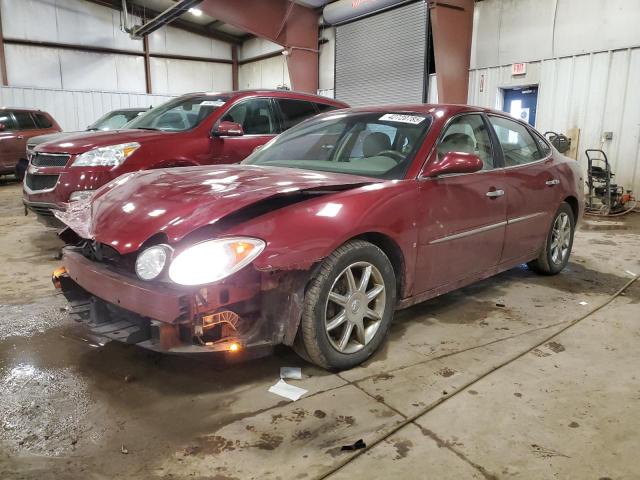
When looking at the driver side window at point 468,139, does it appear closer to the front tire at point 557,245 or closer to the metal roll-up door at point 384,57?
the front tire at point 557,245

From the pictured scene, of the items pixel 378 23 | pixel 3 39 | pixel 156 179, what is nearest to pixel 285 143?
pixel 156 179

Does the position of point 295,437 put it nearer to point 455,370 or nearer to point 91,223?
point 455,370

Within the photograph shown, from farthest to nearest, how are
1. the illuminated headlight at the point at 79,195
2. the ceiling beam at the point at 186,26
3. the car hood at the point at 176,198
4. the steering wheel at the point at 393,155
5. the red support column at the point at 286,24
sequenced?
the ceiling beam at the point at 186,26 < the red support column at the point at 286,24 < the illuminated headlight at the point at 79,195 < the steering wheel at the point at 393,155 < the car hood at the point at 176,198

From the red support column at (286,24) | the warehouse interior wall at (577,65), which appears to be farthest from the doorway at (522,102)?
the red support column at (286,24)

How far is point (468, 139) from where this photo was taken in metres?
3.21

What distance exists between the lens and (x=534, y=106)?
9.34m

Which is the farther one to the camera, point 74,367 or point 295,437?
point 74,367

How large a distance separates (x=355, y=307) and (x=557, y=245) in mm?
2523

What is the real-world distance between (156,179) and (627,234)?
5.91m

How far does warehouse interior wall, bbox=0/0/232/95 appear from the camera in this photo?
13984 mm

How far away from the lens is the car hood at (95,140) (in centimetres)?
450

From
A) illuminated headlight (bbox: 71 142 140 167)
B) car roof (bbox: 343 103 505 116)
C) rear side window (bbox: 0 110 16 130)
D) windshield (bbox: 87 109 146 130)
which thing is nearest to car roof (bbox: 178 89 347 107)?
illuminated headlight (bbox: 71 142 140 167)

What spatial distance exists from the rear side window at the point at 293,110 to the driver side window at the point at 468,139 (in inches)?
107

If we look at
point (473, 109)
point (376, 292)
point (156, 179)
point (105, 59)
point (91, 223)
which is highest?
point (105, 59)
